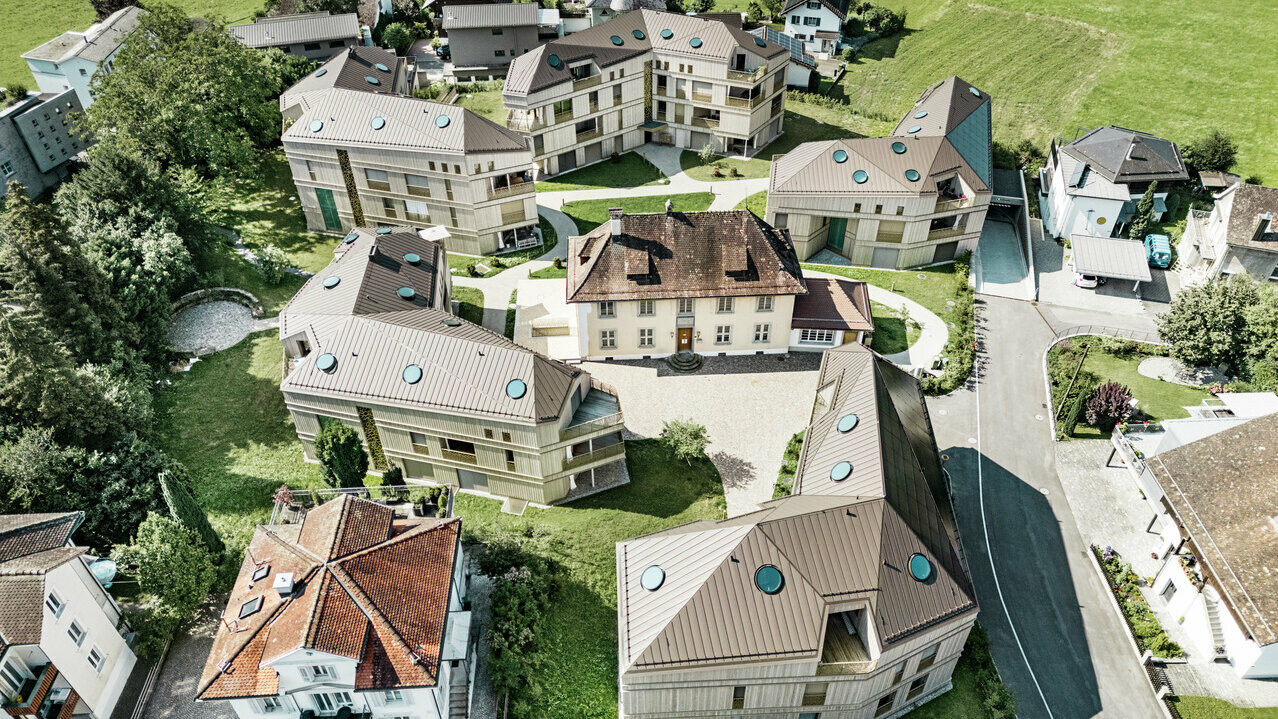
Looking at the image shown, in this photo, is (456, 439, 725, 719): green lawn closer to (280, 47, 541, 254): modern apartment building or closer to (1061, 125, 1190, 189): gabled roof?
(280, 47, 541, 254): modern apartment building

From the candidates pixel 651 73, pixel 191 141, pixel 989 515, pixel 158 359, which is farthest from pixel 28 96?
pixel 989 515

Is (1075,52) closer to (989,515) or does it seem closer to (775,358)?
(775,358)

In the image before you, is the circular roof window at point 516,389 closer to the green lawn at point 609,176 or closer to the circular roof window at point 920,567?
the circular roof window at point 920,567

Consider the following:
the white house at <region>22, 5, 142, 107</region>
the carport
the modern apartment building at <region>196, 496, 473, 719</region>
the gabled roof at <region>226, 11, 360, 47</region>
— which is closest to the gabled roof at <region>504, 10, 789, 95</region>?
the gabled roof at <region>226, 11, 360, 47</region>

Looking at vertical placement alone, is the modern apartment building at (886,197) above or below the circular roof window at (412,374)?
below

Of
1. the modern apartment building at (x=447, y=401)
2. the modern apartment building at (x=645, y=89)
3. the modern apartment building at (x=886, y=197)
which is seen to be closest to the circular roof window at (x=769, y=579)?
the modern apartment building at (x=447, y=401)

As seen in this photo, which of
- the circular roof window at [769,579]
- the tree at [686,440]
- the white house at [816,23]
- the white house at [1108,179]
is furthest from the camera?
the white house at [816,23]

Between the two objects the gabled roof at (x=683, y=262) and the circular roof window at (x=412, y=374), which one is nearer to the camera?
the circular roof window at (x=412, y=374)
